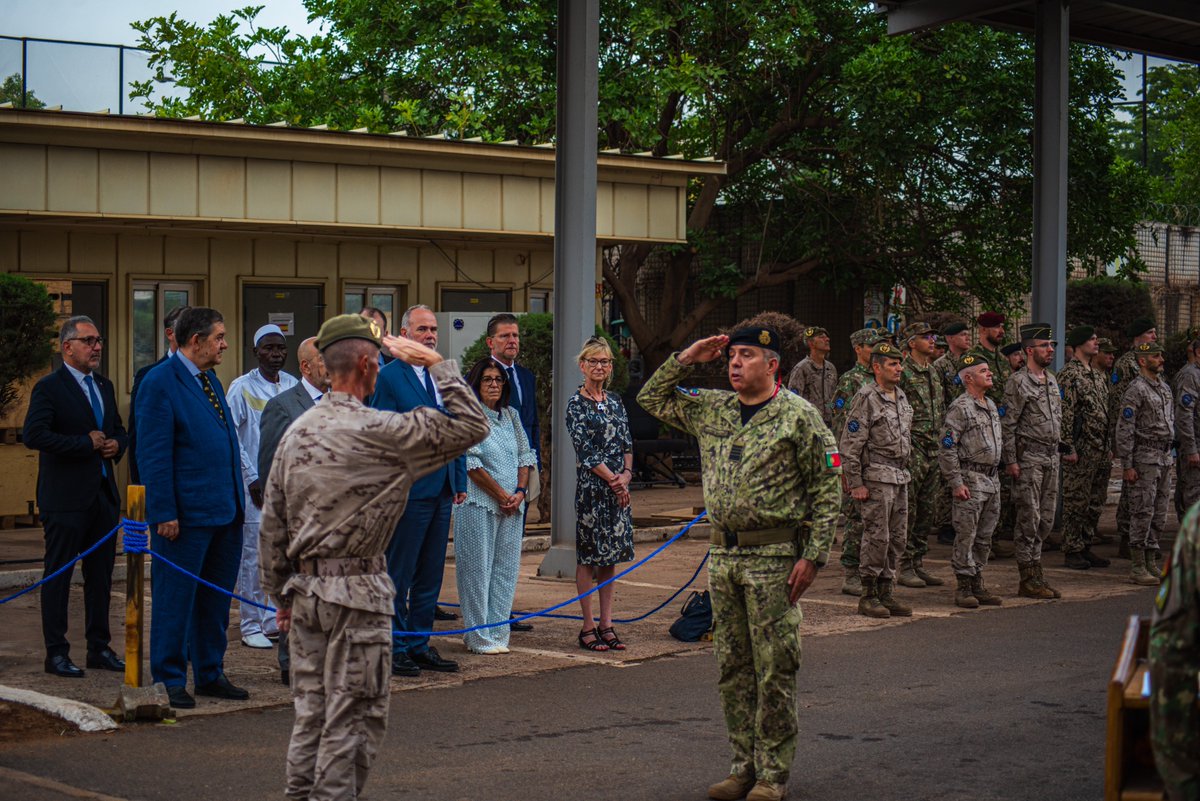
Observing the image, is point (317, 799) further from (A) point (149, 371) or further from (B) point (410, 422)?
(A) point (149, 371)

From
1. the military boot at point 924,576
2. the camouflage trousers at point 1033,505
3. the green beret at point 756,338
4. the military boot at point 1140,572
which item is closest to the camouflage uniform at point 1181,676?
the green beret at point 756,338

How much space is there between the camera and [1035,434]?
13.0m

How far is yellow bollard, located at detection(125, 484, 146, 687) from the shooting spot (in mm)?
7812

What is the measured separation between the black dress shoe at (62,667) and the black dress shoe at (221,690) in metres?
0.91

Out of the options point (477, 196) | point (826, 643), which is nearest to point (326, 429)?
point (826, 643)

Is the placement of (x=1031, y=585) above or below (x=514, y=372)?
below

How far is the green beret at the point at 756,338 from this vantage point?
22.2ft

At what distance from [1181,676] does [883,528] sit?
8152 millimetres

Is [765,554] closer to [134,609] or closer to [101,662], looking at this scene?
[134,609]

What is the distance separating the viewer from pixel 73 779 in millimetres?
6672

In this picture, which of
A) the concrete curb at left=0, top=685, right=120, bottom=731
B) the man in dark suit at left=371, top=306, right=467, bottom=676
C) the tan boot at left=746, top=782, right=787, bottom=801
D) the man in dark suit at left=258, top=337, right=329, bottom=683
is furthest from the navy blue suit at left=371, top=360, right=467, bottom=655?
the tan boot at left=746, top=782, right=787, bottom=801

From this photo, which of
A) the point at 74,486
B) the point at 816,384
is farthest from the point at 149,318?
the point at 74,486

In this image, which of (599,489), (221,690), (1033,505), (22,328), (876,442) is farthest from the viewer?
(22,328)

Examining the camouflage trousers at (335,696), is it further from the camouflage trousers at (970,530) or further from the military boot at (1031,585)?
the military boot at (1031,585)
